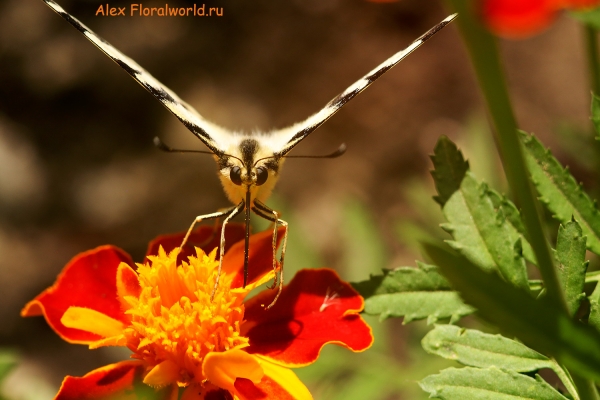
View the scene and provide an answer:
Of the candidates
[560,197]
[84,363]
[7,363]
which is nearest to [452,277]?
[560,197]

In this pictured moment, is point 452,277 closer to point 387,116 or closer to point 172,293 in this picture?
point 172,293

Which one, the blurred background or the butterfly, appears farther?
the blurred background

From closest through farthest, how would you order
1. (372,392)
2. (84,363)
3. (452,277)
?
(452,277)
(372,392)
(84,363)

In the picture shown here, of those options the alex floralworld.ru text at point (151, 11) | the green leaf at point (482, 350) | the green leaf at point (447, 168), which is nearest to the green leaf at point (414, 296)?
the green leaf at point (482, 350)

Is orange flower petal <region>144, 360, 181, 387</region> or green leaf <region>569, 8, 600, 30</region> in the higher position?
green leaf <region>569, 8, 600, 30</region>

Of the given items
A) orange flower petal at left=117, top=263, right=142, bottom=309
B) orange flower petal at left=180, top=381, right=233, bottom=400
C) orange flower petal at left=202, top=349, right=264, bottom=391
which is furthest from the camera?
orange flower petal at left=117, top=263, right=142, bottom=309

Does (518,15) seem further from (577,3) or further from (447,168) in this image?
(447,168)

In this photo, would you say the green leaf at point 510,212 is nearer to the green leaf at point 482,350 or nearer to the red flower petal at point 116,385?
the green leaf at point 482,350

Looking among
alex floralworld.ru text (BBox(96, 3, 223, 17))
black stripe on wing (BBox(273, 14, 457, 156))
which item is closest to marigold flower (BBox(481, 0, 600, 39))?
black stripe on wing (BBox(273, 14, 457, 156))

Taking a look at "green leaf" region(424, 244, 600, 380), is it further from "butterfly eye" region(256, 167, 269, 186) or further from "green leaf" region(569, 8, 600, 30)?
"butterfly eye" region(256, 167, 269, 186)
